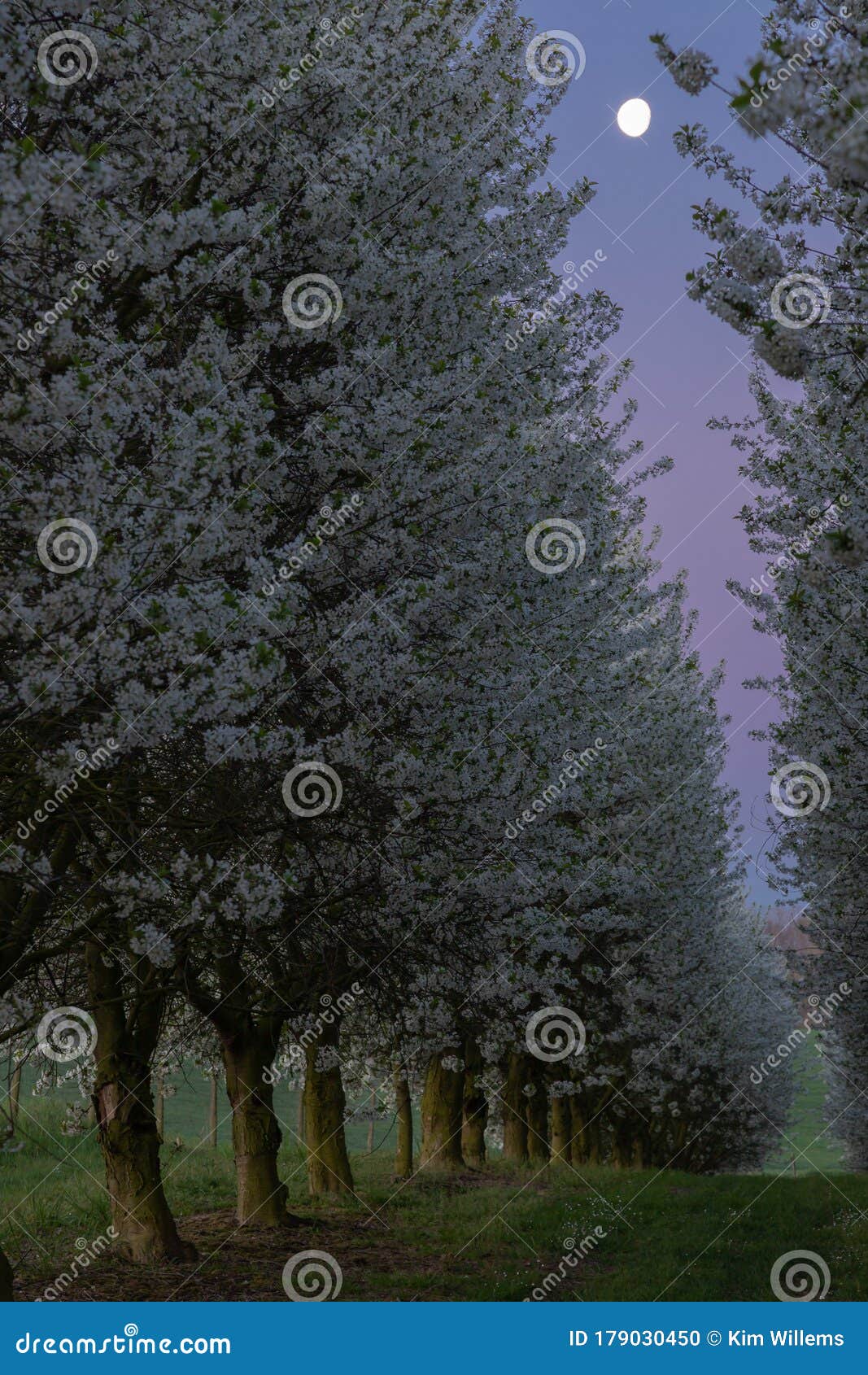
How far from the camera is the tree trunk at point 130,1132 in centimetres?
1315

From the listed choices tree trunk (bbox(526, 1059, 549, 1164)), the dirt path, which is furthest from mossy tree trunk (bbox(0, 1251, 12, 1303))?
tree trunk (bbox(526, 1059, 549, 1164))

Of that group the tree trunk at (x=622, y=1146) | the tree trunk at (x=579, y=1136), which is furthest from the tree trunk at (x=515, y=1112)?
the tree trunk at (x=622, y=1146)

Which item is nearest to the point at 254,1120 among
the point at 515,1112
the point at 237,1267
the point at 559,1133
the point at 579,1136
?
the point at 237,1267

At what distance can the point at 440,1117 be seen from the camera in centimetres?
2597

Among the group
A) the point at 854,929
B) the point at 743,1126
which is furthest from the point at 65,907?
the point at 743,1126

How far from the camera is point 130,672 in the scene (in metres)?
6.75

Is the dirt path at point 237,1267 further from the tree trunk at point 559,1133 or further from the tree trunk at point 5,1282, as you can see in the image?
the tree trunk at point 559,1133

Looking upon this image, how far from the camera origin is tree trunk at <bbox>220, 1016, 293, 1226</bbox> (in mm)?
15445

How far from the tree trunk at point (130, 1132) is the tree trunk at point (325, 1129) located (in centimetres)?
377

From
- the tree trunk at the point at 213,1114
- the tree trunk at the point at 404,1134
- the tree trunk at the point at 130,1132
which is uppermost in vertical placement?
the tree trunk at the point at 130,1132

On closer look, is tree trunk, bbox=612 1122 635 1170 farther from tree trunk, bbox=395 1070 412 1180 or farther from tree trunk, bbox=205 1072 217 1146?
tree trunk, bbox=205 1072 217 1146

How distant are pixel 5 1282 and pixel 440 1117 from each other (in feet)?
60.6

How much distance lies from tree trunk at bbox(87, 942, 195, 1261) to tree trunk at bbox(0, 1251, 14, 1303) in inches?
172

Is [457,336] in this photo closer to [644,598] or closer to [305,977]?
[305,977]
